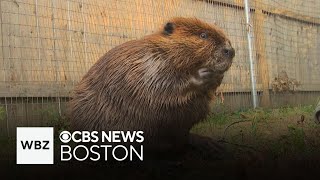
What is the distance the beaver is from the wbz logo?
0.22 m

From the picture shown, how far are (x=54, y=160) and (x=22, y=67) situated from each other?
2.50 ft

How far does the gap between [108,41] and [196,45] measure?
1.13 feet

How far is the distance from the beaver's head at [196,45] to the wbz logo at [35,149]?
0.34 metres

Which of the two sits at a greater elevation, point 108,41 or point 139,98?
point 108,41

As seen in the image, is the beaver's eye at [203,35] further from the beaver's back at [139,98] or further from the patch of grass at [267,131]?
the patch of grass at [267,131]

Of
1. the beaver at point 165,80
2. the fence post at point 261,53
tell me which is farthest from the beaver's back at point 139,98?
the fence post at point 261,53

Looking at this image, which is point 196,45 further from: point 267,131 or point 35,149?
point 35,149

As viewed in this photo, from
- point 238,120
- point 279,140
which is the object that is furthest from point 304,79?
point 279,140

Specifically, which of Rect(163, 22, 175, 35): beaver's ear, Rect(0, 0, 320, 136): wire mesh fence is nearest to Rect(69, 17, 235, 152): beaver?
Rect(163, 22, 175, 35): beaver's ear

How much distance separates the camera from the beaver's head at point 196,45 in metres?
1.13

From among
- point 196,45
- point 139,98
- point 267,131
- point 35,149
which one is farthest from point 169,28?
point 35,149

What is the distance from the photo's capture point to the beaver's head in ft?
3.71

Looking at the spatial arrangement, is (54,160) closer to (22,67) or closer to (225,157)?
(225,157)

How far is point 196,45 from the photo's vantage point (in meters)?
1.18
